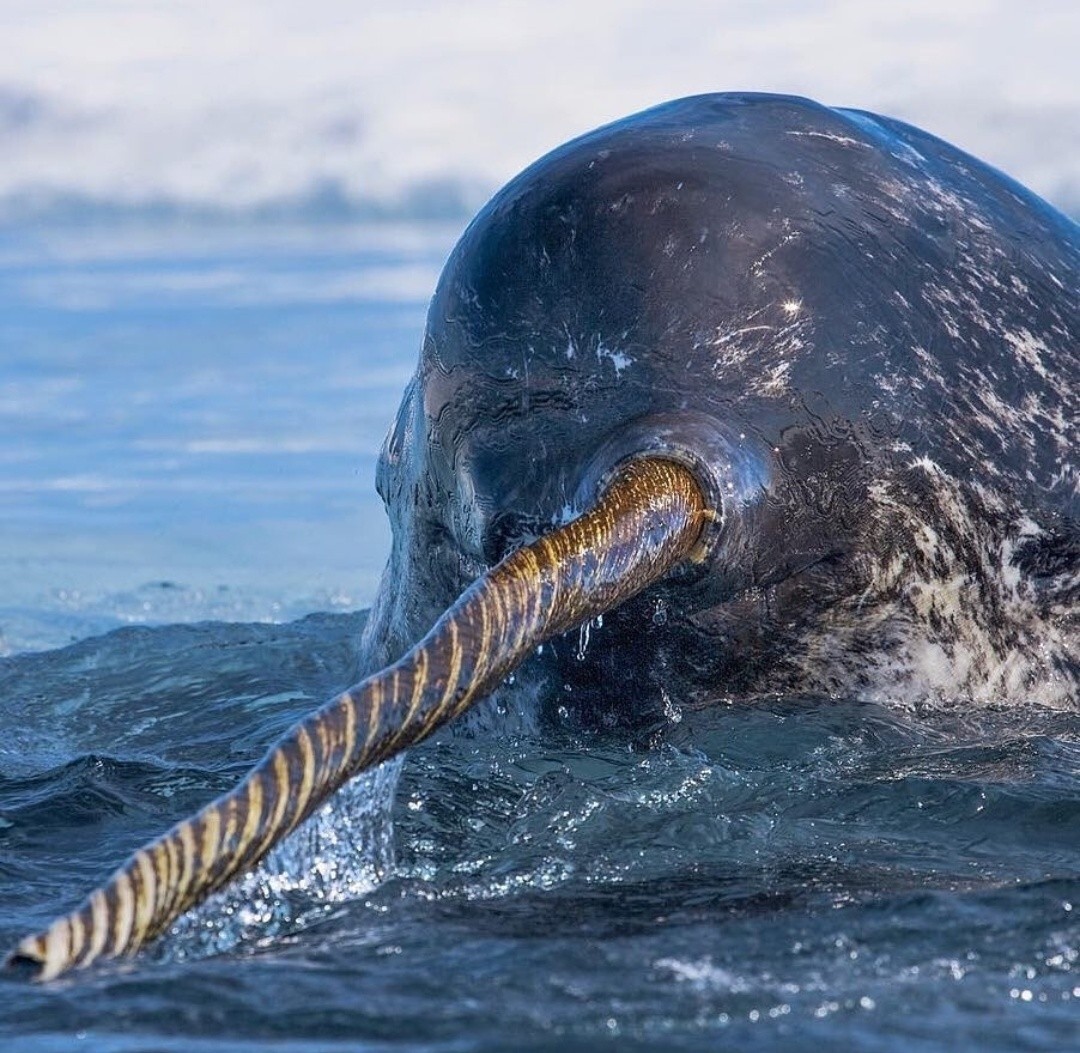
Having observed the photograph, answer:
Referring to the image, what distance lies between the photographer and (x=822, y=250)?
6.95 metres

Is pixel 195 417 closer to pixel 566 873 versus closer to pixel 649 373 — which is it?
pixel 649 373

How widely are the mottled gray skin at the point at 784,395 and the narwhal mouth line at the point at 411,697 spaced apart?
353 millimetres

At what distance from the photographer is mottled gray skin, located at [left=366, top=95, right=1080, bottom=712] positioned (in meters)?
6.79

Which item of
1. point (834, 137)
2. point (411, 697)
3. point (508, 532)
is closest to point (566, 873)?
point (411, 697)

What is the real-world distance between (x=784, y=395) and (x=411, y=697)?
1.91 m

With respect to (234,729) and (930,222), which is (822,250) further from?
(234,729)

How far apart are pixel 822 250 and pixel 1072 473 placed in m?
1.07

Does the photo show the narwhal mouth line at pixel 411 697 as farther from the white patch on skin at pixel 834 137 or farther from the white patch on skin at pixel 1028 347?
the white patch on skin at pixel 834 137

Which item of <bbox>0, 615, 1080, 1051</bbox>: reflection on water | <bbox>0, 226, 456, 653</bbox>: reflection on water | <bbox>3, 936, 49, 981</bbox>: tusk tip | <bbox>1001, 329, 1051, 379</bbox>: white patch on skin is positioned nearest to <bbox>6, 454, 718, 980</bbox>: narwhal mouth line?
<bbox>3, 936, 49, 981</bbox>: tusk tip

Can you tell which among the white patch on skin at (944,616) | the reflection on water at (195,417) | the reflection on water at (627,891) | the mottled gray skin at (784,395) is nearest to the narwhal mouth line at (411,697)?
the reflection on water at (627,891)

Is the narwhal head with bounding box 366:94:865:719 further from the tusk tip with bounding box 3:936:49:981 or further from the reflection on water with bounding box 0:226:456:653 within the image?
the reflection on water with bounding box 0:226:456:653

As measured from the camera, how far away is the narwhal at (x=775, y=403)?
678 cm

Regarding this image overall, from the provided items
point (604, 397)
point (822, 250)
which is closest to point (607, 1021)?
point (604, 397)

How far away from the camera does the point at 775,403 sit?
680cm
